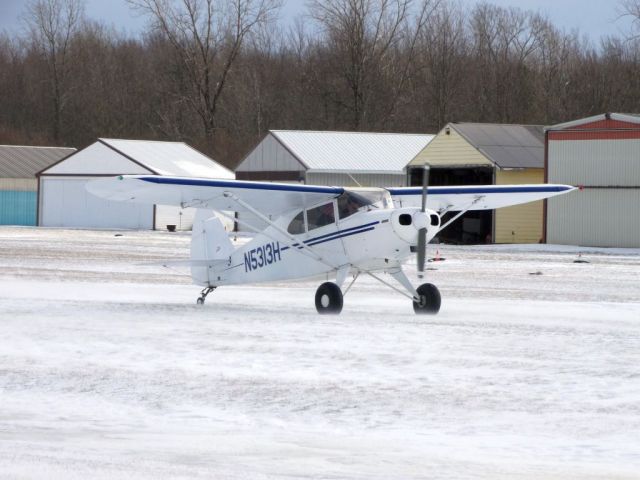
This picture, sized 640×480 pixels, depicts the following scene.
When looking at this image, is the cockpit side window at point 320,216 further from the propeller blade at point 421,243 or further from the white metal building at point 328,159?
the white metal building at point 328,159

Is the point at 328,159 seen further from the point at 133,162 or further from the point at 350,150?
the point at 133,162

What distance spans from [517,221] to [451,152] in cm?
351

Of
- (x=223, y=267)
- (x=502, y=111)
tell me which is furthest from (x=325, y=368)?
(x=502, y=111)

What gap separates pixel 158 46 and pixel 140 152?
42.4 meters

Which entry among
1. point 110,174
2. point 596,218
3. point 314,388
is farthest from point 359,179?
point 314,388

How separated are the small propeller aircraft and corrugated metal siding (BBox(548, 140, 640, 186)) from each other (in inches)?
890

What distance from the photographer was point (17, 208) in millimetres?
62594

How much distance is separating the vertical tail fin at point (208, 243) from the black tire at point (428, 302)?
3152 mm

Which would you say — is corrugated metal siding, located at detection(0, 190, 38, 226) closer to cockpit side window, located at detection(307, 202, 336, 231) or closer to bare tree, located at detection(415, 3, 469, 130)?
bare tree, located at detection(415, 3, 469, 130)

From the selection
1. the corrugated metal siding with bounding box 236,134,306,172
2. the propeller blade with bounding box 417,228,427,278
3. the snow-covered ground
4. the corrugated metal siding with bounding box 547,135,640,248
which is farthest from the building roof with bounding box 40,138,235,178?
the propeller blade with bounding box 417,228,427,278

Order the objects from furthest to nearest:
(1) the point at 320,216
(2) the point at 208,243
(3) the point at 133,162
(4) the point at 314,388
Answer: (3) the point at 133,162 < (2) the point at 208,243 < (1) the point at 320,216 < (4) the point at 314,388

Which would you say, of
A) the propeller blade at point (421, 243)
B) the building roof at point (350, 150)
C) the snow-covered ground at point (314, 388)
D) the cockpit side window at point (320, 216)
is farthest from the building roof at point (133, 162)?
the propeller blade at point (421, 243)

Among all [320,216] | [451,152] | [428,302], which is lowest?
[428,302]

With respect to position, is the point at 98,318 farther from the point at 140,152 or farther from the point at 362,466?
the point at 140,152
